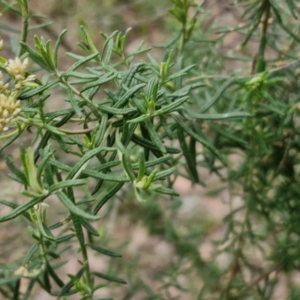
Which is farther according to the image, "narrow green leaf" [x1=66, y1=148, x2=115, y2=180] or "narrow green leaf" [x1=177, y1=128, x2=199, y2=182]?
"narrow green leaf" [x1=177, y1=128, x2=199, y2=182]

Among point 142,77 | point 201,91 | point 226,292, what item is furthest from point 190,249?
point 142,77

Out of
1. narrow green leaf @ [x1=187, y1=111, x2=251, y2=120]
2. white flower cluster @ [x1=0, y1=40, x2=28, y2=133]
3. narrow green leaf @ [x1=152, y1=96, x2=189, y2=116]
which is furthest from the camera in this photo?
narrow green leaf @ [x1=187, y1=111, x2=251, y2=120]

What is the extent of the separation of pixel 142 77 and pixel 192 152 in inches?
7.8

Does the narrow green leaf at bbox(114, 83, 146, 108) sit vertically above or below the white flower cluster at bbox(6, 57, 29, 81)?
below

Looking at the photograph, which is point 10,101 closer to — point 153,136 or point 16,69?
point 16,69

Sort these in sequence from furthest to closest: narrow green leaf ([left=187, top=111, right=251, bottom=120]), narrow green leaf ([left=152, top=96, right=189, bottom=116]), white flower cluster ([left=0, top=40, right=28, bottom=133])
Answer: narrow green leaf ([left=187, top=111, right=251, bottom=120]) < narrow green leaf ([left=152, top=96, right=189, bottom=116]) < white flower cluster ([left=0, top=40, right=28, bottom=133])

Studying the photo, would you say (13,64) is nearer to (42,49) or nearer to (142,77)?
(42,49)

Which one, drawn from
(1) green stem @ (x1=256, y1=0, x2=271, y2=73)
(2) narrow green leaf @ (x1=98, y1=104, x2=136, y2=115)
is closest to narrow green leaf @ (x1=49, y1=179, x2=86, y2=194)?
(2) narrow green leaf @ (x1=98, y1=104, x2=136, y2=115)

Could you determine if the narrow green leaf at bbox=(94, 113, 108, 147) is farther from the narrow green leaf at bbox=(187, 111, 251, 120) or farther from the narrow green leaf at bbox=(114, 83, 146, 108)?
the narrow green leaf at bbox=(187, 111, 251, 120)

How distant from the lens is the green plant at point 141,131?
0.54 metres

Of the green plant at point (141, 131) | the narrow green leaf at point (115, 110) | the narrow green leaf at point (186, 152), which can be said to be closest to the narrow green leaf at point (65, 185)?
the green plant at point (141, 131)

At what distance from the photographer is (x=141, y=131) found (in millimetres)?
631

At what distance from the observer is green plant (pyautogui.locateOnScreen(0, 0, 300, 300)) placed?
535 millimetres

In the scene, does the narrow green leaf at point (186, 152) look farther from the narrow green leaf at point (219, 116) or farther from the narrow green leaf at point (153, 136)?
the narrow green leaf at point (153, 136)
